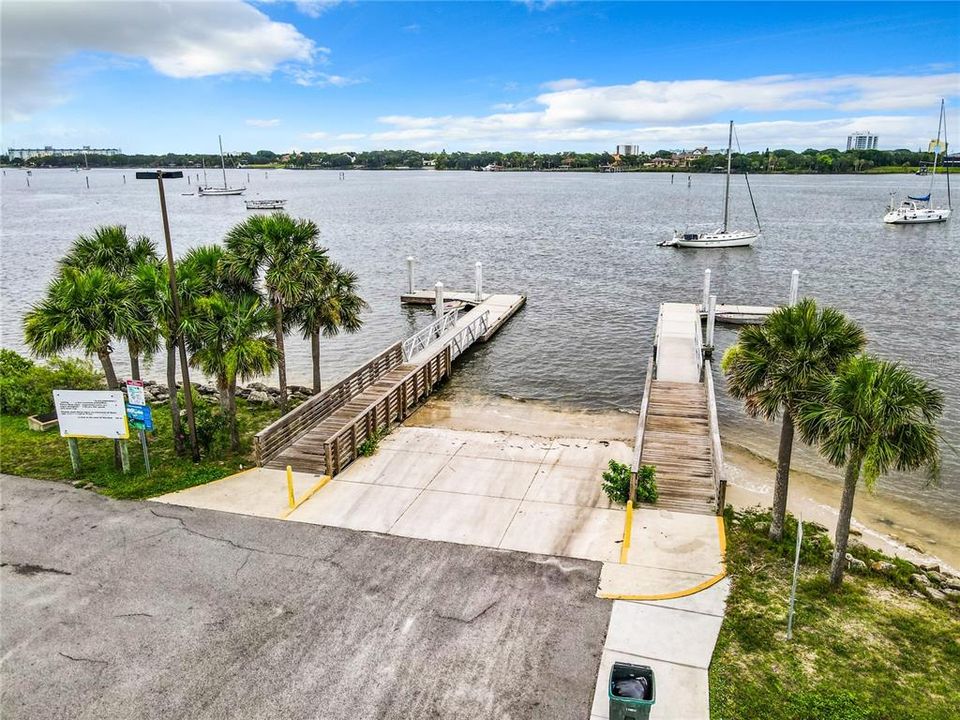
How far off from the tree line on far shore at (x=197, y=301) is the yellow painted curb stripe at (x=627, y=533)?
30.1 ft

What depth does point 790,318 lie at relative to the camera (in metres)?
12.1

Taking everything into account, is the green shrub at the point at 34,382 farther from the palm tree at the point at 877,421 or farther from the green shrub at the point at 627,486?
the palm tree at the point at 877,421

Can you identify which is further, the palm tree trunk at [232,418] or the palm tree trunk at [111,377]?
the palm tree trunk at [232,418]

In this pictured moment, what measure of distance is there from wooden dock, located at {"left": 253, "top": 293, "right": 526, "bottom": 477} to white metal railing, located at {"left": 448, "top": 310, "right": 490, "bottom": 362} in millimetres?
54

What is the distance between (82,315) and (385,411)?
318 inches

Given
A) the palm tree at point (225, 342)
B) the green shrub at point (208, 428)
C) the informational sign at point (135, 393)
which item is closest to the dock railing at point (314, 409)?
the green shrub at point (208, 428)

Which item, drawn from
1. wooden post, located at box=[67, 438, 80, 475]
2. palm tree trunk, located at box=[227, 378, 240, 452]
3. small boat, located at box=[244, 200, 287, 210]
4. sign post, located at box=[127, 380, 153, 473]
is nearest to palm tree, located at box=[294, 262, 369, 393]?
palm tree trunk, located at box=[227, 378, 240, 452]

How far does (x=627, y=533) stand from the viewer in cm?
1308

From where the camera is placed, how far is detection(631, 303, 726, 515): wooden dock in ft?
48.0

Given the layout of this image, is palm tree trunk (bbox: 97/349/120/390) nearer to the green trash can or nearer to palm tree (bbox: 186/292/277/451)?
palm tree (bbox: 186/292/277/451)

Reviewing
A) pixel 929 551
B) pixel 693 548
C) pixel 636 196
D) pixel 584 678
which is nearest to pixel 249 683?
pixel 584 678

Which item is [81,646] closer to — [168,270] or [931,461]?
[168,270]

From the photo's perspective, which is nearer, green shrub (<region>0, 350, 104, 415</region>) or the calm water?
green shrub (<region>0, 350, 104, 415</region>)

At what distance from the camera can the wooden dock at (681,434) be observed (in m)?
14.6
